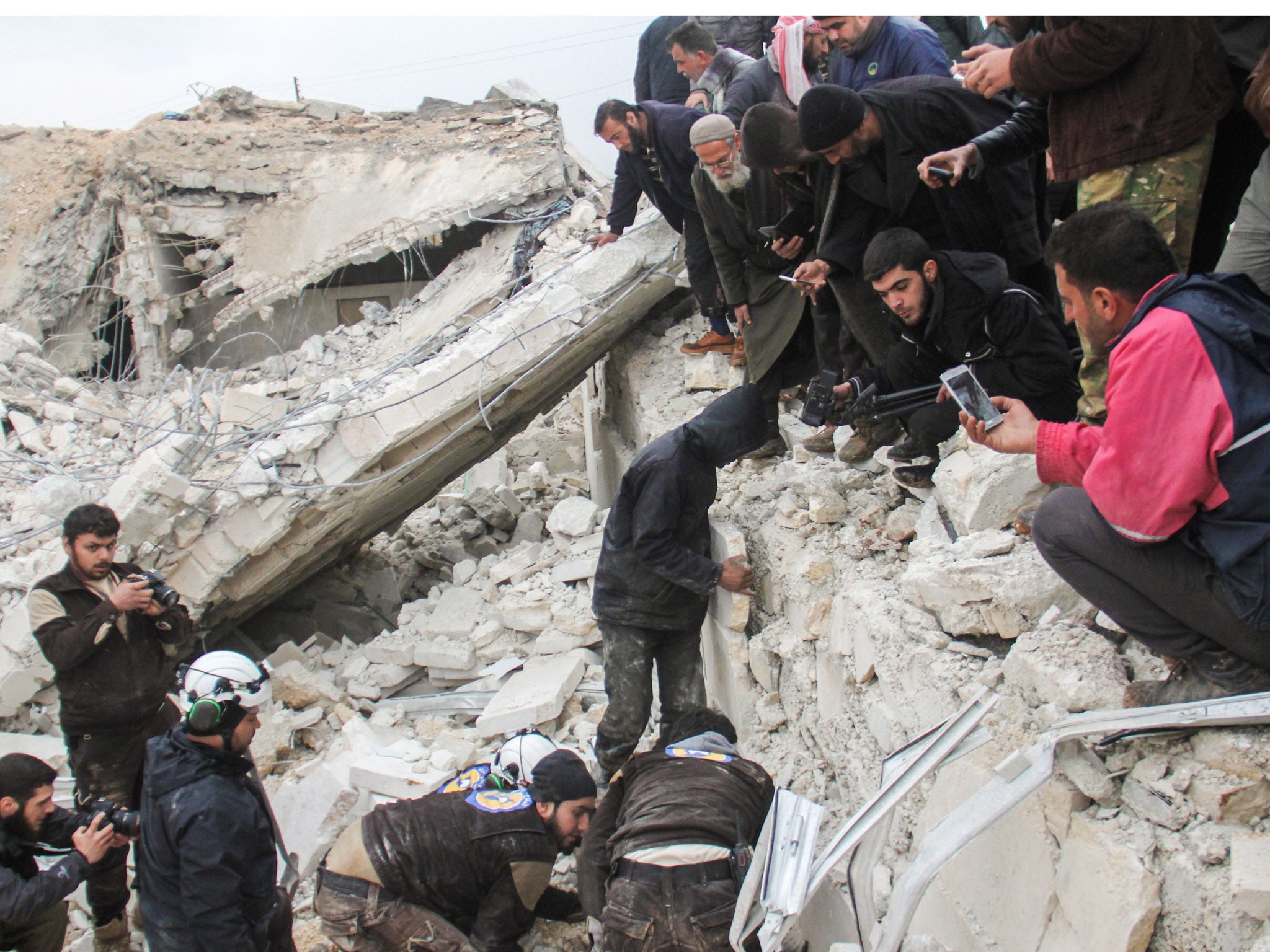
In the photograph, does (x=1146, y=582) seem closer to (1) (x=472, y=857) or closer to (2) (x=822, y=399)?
(2) (x=822, y=399)

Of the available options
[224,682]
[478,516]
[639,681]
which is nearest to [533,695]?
[639,681]

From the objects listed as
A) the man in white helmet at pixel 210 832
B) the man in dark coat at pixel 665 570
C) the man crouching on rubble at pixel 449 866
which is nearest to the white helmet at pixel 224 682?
the man in white helmet at pixel 210 832

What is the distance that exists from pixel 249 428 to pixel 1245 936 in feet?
17.4

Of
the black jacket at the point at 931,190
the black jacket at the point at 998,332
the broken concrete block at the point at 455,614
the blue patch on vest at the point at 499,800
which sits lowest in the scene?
the broken concrete block at the point at 455,614

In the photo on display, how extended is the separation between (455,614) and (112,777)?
96.8 inches

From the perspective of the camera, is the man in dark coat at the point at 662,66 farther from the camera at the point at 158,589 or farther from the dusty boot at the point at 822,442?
the camera at the point at 158,589

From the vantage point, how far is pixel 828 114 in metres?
3.27

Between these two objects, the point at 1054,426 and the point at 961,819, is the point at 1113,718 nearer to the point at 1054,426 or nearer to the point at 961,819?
the point at 961,819

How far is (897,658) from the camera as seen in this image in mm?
2777

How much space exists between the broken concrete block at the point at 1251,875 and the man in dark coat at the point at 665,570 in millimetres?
2302

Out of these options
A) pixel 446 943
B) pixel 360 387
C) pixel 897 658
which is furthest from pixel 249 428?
pixel 897 658

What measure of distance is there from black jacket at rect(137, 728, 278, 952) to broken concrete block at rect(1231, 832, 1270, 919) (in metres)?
2.60

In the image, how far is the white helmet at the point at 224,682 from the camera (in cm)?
292

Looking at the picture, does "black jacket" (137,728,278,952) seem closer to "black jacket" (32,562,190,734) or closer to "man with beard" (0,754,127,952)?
"man with beard" (0,754,127,952)
